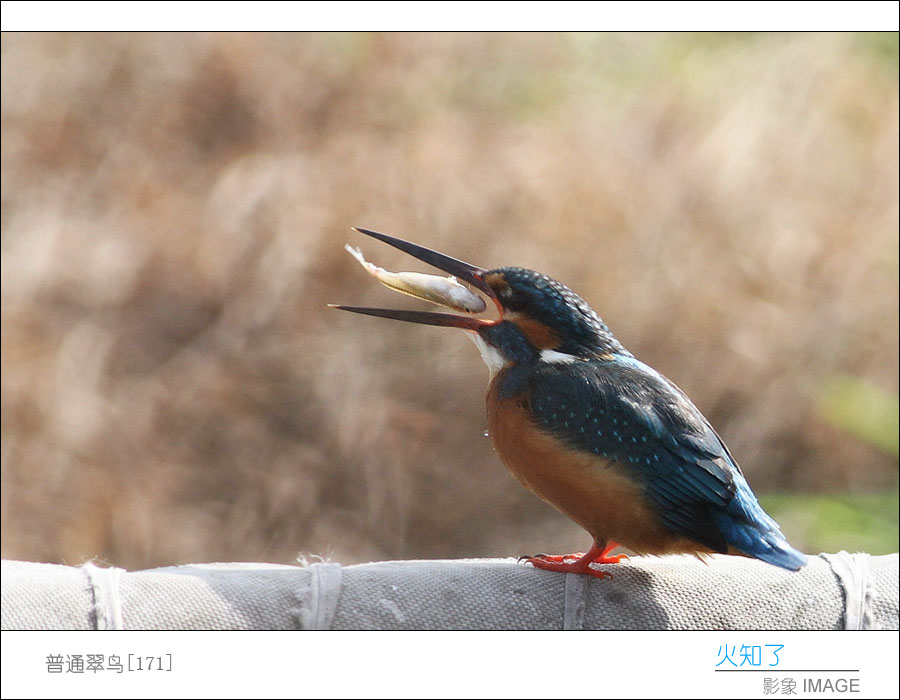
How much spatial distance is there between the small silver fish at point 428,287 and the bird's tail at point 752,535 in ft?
1.67

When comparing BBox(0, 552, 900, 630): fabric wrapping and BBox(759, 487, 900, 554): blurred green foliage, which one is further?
BBox(759, 487, 900, 554): blurred green foliage

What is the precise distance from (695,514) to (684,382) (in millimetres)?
2203

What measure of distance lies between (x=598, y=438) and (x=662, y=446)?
0.32 feet

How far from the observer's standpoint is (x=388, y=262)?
3.59 meters

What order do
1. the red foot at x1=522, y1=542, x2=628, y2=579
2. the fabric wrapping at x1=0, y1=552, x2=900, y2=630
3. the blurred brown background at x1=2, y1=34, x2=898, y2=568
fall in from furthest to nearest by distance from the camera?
the blurred brown background at x1=2, y1=34, x2=898, y2=568 → the red foot at x1=522, y1=542, x2=628, y2=579 → the fabric wrapping at x1=0, y1=552, x2=900, y2=630

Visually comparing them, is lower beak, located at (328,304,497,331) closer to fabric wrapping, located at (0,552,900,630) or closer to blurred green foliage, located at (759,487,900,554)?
fabric wrapping, located at (0,552,900,630)

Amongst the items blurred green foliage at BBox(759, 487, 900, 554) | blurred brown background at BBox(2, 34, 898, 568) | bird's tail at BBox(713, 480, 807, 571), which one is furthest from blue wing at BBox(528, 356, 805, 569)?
blurred green foliage at BBox(759, 487, 900, 554)

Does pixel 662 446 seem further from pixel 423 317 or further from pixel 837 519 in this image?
pixel 837 519

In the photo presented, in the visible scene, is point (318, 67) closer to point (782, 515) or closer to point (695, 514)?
point (782, 515)

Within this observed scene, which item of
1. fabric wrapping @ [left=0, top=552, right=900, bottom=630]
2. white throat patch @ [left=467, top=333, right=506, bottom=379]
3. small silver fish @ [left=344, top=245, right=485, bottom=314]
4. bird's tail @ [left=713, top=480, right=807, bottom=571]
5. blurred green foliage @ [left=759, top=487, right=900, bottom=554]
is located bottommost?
blurred green foliage @ [left=759, top=487, right=900, bottom=554]

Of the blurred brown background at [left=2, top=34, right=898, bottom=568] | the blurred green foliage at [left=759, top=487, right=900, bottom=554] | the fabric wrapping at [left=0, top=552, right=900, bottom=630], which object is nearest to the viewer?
the fabric wrapping at [left=0, top=552, right=900, bottom=630]

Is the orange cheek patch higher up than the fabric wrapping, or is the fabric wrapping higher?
the orange cheek patch

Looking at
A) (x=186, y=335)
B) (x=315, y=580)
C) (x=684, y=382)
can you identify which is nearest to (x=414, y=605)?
(x=315, y=580)

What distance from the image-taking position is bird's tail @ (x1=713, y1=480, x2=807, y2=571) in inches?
56.1
